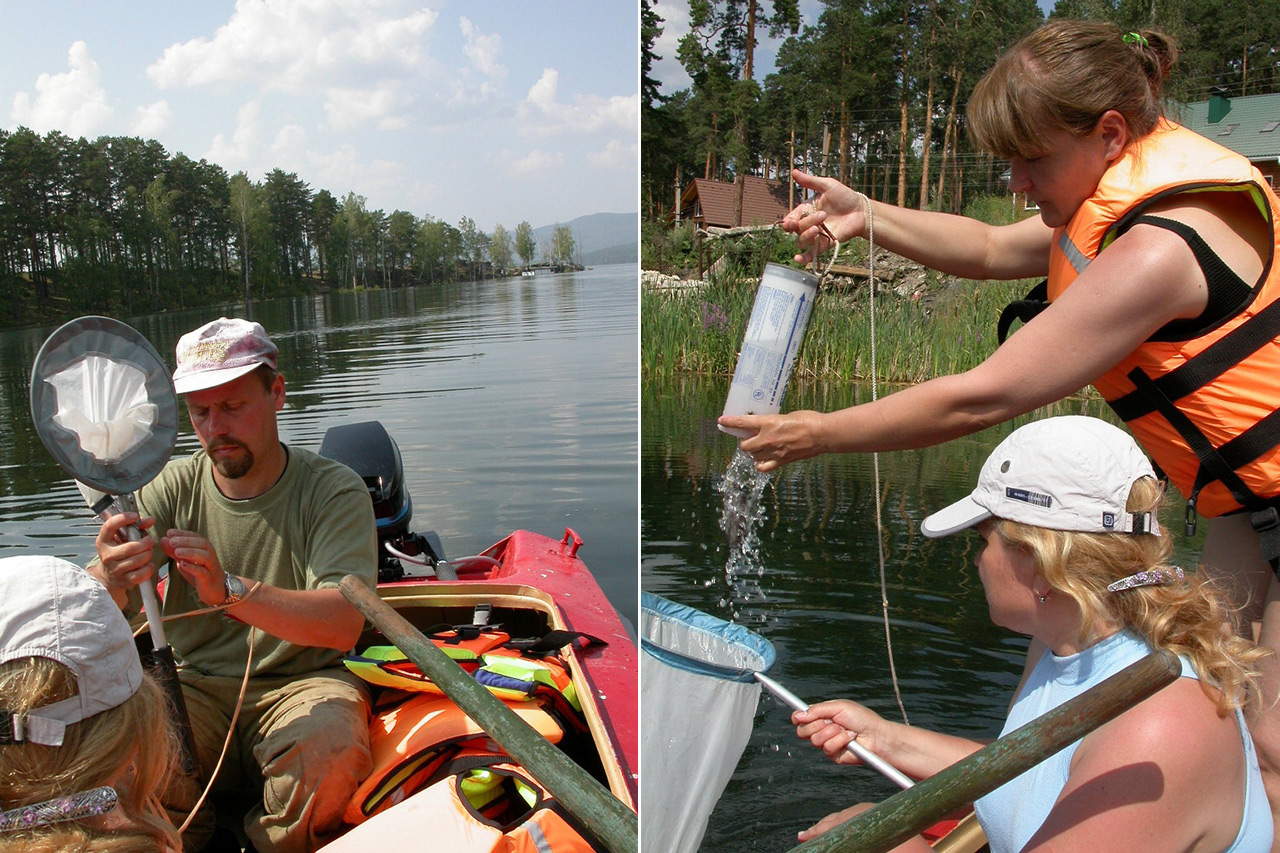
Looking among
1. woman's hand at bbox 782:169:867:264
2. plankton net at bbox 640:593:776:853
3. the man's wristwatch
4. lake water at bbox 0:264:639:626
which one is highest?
woman's hand at bbox 782:169:867:264

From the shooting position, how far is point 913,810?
1.02m

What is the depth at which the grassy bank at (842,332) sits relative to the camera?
9.07m

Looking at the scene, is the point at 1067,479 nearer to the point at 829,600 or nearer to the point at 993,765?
the point at 993,765

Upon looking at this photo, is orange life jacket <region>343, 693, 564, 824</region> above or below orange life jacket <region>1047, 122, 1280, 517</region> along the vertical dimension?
below

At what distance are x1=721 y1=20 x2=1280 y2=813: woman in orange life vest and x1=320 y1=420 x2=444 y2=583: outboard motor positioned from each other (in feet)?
8.47

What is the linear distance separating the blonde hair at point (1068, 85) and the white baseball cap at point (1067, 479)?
0.46 metres

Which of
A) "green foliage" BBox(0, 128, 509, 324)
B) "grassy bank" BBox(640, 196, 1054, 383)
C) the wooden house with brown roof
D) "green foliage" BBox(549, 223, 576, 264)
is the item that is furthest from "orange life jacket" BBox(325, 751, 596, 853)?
"green foliage" BBox(549, 223, 576, 264)

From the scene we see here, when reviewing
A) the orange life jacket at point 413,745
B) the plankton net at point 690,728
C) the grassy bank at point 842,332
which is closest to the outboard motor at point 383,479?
the orange life jacket at point 413,745

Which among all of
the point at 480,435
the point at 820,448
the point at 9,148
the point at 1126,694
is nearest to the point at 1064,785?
the point at 1126,694

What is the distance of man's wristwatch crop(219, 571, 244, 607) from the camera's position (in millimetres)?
1996

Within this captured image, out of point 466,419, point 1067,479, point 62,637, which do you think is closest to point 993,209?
point 466,419

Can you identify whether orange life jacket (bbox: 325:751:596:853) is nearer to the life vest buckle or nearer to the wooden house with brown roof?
the life vest buckle

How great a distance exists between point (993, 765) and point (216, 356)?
1.87 m

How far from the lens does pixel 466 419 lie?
1582 cm
